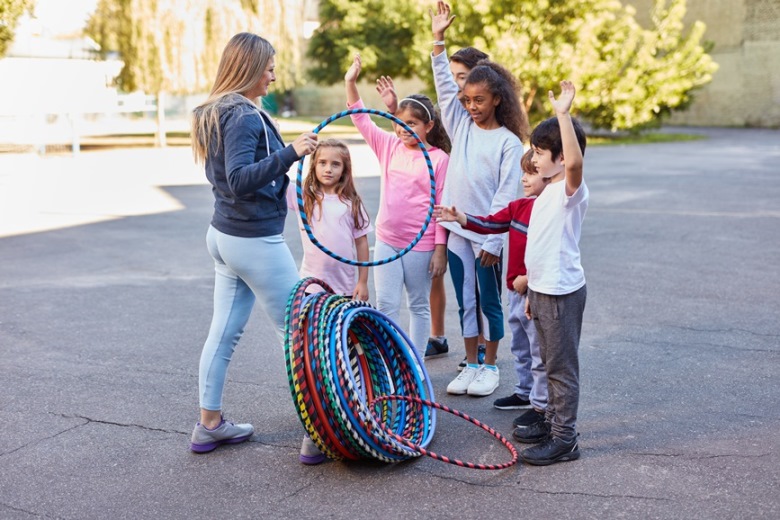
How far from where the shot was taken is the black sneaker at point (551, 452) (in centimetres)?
400

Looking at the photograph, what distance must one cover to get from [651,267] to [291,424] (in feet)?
16.6

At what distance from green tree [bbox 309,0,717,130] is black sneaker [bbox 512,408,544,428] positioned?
64.6ft

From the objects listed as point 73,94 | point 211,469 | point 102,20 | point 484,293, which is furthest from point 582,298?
point 73,94

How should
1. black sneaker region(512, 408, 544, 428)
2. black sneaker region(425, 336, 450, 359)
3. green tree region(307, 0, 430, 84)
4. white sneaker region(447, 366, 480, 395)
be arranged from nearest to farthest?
black sneaker region(512, 408, 544, 428) < white sneaker region(447, 366, 480, 395) < black sneaker region(425, 336, 450, 359) < green tree region(307, 0, 430, 84)

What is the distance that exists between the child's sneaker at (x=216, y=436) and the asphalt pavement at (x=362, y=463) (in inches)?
2.4

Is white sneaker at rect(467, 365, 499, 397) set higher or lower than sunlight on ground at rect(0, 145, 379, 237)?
higher

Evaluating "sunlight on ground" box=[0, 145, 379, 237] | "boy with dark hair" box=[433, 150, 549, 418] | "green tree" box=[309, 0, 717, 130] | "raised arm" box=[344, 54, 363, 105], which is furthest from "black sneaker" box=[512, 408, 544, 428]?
"green tree" box=[309, 0, 717, 130]

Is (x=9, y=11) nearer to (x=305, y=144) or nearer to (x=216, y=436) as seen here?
(x=216, y=436)

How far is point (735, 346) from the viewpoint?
5871mm

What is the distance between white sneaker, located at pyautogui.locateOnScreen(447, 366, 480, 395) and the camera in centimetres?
504

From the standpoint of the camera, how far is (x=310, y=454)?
4.04 metres

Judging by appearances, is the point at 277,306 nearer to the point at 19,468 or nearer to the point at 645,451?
the point at 19,468

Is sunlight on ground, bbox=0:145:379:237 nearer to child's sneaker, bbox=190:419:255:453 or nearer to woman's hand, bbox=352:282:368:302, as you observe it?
woman's hand, bbox=352:282:368:302

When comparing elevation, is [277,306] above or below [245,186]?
below
